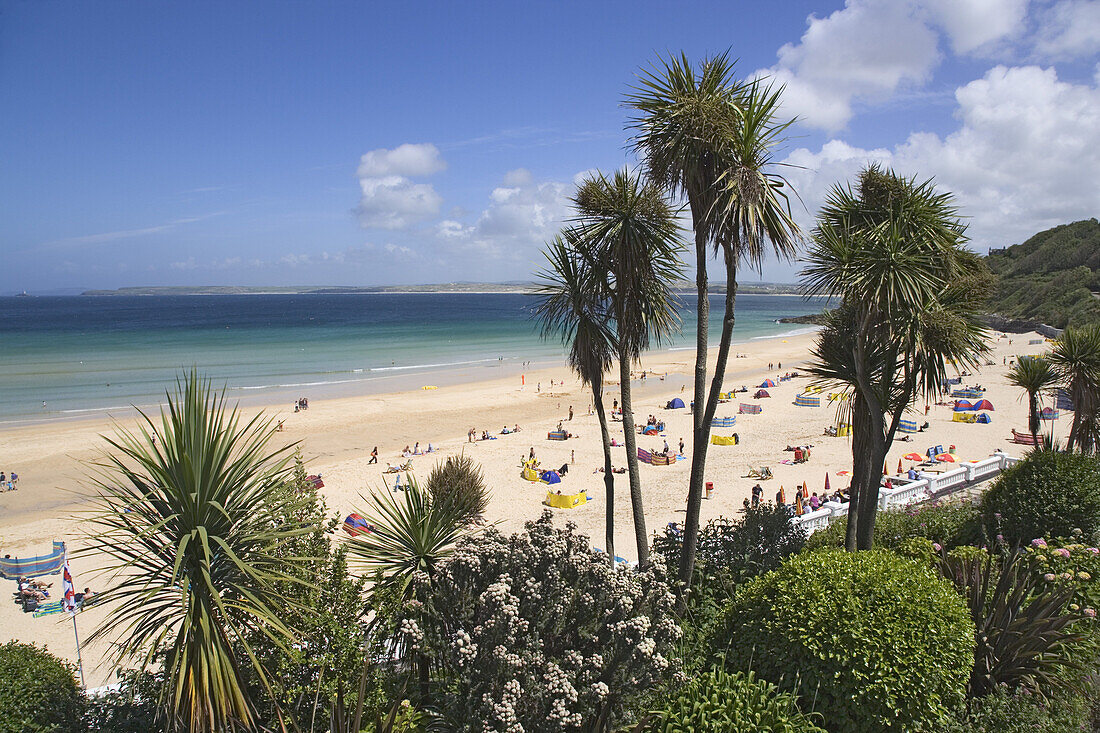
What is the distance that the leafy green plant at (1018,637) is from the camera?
19.6 feet

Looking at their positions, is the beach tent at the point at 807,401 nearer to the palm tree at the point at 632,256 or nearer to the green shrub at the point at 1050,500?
the green shrub at the point at 1050,500

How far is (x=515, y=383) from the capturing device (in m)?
49.1

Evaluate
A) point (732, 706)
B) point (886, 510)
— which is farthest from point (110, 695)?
point (886, 510)

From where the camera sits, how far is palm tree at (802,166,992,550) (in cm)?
862

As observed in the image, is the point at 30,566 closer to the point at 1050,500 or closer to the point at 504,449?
the point at 504,449

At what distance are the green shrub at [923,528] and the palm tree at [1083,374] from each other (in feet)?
10.6

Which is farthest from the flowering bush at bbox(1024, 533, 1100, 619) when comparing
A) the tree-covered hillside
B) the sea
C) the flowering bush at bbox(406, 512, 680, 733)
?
the tree-covered hillside

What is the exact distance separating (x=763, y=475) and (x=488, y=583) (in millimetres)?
20566

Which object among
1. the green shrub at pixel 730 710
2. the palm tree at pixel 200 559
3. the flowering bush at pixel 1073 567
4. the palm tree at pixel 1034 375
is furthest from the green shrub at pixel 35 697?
the palm tree at pixel 1034 375

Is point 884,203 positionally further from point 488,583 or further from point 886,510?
point 488,583

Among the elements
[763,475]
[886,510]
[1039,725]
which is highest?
[1039,725]

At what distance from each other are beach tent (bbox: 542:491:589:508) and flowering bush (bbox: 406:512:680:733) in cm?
1556

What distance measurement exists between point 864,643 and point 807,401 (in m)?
35.1

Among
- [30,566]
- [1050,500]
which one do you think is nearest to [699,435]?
[1050,500]
